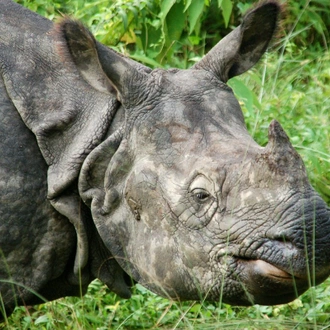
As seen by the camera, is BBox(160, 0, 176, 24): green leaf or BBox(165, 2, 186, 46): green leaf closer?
BBox(160, 0, 176, 24): green leaf

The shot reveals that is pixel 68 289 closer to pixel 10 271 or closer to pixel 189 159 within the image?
pixel 10 271

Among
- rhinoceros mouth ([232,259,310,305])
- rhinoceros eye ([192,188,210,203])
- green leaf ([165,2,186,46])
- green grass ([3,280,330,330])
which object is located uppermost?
green leaf ([165,2,186,46])

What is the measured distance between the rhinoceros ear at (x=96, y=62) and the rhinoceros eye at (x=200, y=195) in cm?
69

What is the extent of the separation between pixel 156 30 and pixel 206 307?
219 centimetres

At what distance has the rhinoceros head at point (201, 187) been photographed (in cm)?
423

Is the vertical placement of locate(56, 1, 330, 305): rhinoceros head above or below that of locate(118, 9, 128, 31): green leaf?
below

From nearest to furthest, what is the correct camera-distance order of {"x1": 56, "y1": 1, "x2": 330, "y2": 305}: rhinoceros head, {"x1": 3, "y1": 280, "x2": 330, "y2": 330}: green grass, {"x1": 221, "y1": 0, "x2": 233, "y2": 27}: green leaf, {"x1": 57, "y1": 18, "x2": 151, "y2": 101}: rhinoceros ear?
{"x1": 56, "y1": 1, "x2": 330, "y2": 305}: rhinoceros head, {"x1": 57, "y1": 18, "x2": 151, "y2": 101}: rhinoceros ear, {"x1": 3, "y1": 280, "x2": 330, "y2": 330}: green grass, {"x1": 221, "y1": 0, "x2": 233, "y2": 27}: green leaf

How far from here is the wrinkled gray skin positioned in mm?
4402

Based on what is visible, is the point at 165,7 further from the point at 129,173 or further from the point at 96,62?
the point at 129,173

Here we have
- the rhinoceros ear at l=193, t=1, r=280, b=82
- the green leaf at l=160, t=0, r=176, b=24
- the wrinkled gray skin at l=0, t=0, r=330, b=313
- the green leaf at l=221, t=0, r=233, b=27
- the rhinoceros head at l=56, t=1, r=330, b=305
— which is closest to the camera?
the rhinoceros head at l=56, t=1, r=330, b=305

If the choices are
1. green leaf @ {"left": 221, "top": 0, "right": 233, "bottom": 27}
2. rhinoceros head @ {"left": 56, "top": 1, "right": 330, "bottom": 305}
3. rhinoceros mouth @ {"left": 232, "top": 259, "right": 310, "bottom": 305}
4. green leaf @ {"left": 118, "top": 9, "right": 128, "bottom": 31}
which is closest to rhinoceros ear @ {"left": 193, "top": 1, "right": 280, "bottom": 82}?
rhinoceros head @ {"left": 56, "top": 1, "right": 330, "bottom": 305}

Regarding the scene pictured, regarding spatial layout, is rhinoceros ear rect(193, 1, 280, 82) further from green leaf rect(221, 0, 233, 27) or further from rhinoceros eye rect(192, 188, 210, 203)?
green leaf rect(221, 0, 233, 27)

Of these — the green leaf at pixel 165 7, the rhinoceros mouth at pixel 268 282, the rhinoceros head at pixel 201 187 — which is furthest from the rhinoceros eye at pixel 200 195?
the green leaf at pixel 165 7

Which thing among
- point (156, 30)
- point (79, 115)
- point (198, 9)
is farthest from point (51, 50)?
point (156, 30)
